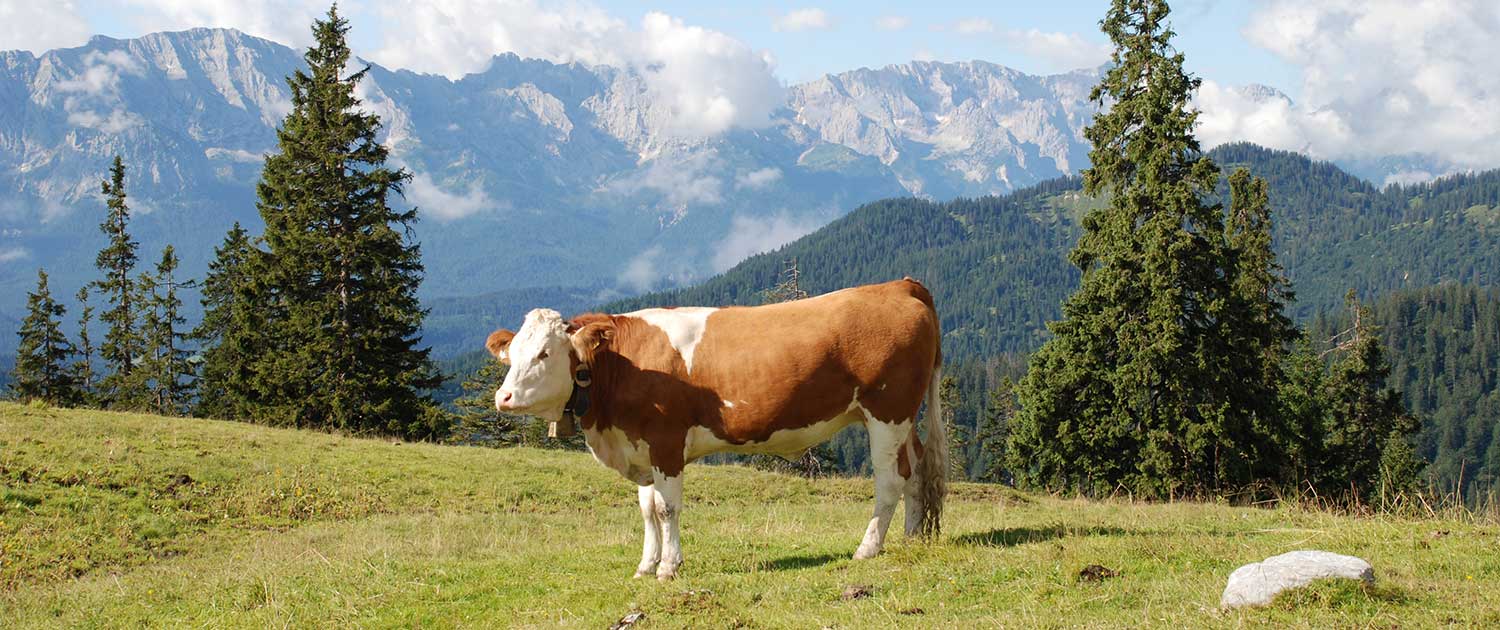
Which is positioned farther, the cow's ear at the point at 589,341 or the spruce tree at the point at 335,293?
the spruce tree at the point at 335,293

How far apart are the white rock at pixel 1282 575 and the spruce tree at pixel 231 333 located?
38.6 meters

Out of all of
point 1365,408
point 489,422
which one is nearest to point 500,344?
point 1365,408

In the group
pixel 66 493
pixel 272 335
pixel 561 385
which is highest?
pixel 272 335

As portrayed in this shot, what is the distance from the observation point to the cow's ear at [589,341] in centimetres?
985

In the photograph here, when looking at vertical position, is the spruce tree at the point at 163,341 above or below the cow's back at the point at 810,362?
above

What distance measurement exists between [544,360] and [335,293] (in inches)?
1205

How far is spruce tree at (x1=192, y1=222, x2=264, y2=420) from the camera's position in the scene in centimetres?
3988

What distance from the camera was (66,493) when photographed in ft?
54.4

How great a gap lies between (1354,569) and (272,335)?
38665mm

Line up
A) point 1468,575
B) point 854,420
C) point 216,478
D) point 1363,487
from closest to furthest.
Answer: point 1468,575
point 854,420
point 216,478
point 1363,487

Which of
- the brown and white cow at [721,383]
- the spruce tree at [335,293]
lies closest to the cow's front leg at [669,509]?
the brown and white cow at [721,383]

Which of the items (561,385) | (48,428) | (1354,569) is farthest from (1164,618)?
(48,428)

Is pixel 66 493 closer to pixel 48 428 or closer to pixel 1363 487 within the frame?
pixel 48 428

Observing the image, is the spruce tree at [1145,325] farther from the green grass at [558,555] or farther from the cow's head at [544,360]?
the cow's head at [544,360]
